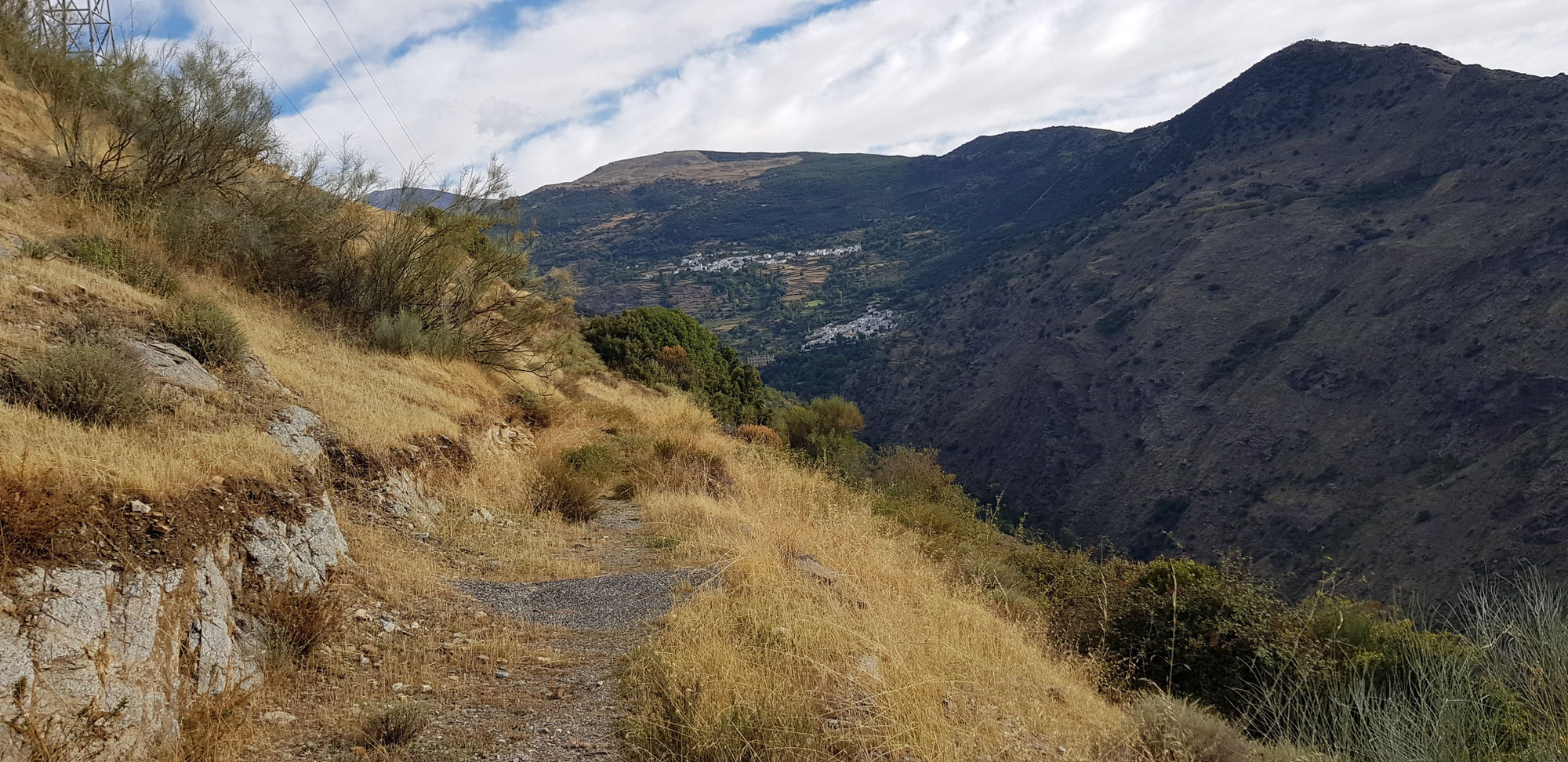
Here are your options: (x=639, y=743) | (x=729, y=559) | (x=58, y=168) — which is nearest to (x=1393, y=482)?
(x=729, y=559)

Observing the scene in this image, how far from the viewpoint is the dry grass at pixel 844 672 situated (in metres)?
3.85

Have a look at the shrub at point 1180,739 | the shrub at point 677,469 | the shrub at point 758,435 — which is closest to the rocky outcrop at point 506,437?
the shrub at point 677,469

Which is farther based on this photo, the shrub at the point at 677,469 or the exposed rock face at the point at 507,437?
the shrub at the point at 677,469

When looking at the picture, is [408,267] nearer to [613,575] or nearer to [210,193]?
[210,193]

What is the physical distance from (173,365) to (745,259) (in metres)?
160

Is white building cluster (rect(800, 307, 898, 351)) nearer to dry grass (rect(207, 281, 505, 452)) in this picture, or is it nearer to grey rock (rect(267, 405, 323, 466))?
dry grass (rect(207, 281, 505, 452))

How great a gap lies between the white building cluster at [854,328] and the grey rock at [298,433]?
318ft

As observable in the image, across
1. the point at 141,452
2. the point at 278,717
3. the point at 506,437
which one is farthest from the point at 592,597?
the point at 506,437

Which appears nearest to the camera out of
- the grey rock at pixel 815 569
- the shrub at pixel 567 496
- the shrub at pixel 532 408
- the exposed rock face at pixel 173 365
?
the exposed rock face at pixel 173 365

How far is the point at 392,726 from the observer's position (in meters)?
3.99

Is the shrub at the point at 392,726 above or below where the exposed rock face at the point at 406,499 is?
below

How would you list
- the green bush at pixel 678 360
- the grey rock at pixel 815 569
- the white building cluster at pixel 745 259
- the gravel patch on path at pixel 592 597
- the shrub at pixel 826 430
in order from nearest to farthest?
the gravel patch on path at pixel 592 597, the grey rock at pixel 815 569, the shrub at pixel 826 430, the green bush at pixel 678 360, the white building cluster at pixel 745 259

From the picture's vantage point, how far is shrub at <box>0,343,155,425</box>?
5266mm

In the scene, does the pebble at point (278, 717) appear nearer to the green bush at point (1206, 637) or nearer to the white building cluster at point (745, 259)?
the green bush at point (1206, 637)
